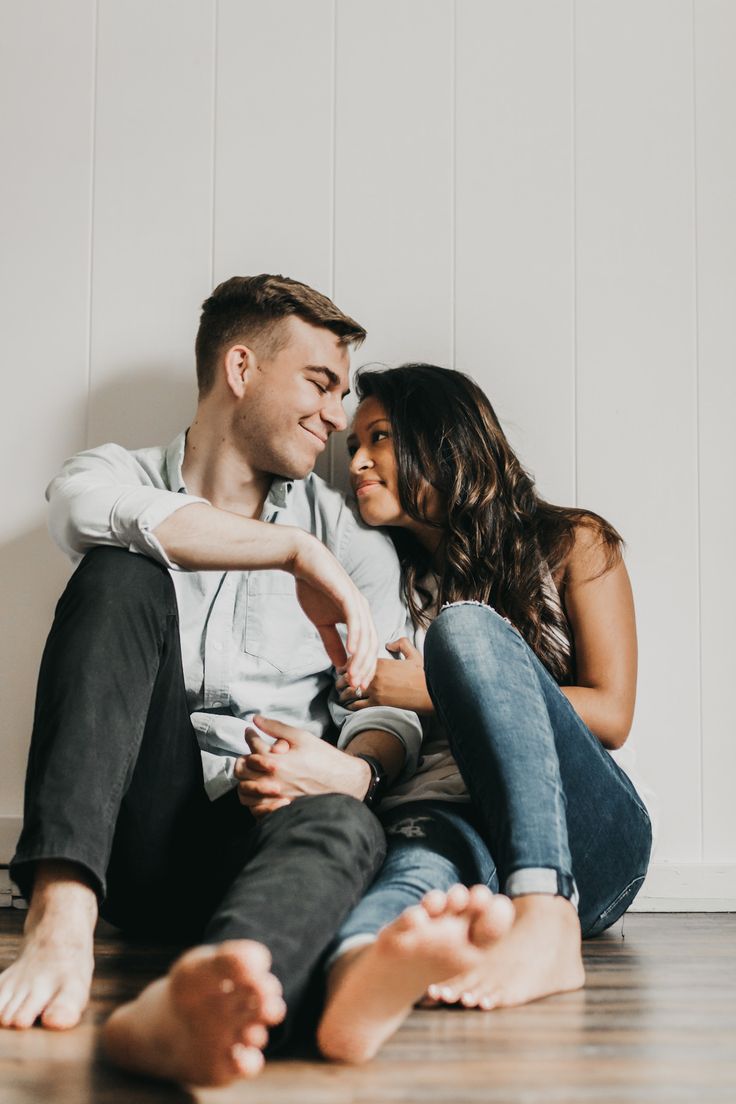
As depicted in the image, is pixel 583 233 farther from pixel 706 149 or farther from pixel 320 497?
pixel 320 497

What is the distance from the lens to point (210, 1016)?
2.30 feet

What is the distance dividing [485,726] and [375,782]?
238 mm

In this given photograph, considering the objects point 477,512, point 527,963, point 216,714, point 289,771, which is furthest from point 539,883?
point 477,512

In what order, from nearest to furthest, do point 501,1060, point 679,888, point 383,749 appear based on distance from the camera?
point 501,1060
point 383,749
point 679,888

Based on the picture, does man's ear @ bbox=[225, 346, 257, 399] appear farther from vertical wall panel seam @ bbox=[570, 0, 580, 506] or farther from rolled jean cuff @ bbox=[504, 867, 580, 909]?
rolled jean cuff @ bbox=[504, 867, 580, 909]

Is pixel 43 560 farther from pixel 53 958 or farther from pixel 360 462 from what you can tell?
pixel 53 958

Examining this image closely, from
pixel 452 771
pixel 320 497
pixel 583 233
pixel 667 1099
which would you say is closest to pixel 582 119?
pixel 583 233

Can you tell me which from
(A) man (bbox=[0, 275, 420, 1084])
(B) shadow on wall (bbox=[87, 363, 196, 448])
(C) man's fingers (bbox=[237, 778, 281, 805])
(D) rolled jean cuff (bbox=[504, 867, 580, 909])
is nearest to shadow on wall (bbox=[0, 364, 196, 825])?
(B) shadow on wall (bbox=[87, 363, 196, 448])

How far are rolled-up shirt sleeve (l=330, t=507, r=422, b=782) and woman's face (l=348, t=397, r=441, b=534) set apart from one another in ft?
0.11

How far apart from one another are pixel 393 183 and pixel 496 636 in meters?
0.99

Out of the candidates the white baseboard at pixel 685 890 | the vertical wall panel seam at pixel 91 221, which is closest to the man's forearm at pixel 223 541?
the vertical wall panel seam at pixel 91 221

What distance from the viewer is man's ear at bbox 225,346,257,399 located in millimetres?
1568

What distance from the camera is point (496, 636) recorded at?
45.5 inches

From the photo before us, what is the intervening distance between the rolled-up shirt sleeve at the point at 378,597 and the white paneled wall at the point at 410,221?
201 mm
